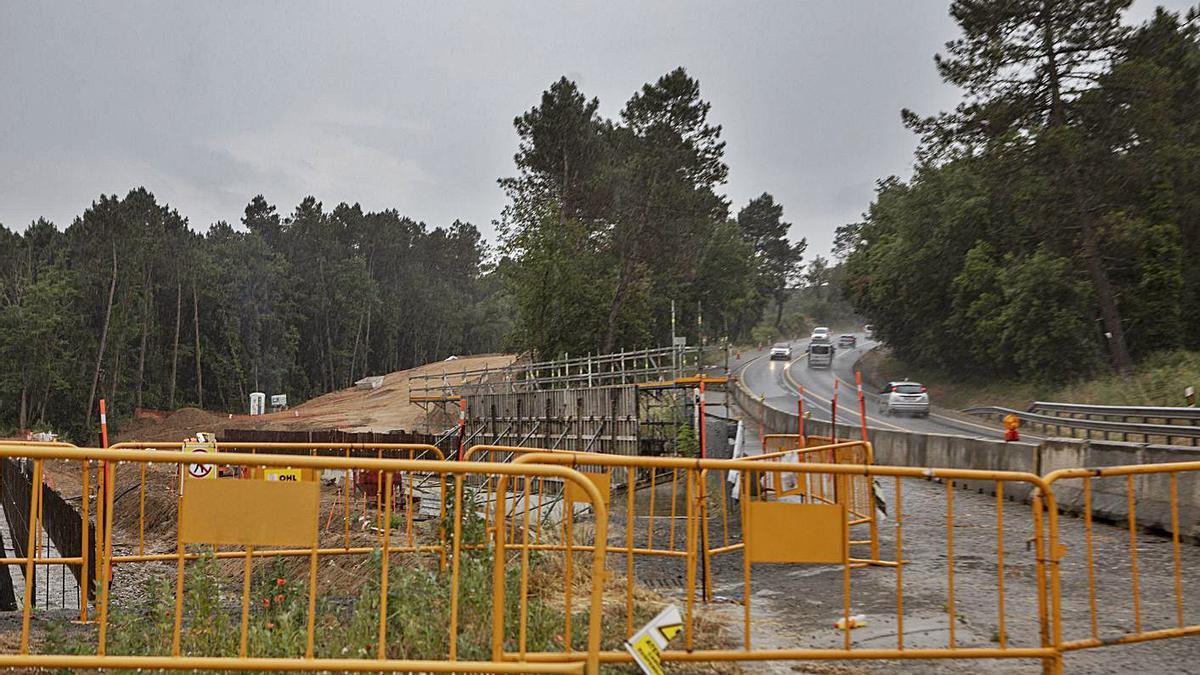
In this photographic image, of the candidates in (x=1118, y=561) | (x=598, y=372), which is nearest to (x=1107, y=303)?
(x=598, y=372)

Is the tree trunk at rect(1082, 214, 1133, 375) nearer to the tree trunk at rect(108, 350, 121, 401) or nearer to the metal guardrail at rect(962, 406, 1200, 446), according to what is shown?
the metal guardrail at rect(962, 406, 1200, 446)

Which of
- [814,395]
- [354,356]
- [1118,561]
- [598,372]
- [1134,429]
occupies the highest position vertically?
[354,356]

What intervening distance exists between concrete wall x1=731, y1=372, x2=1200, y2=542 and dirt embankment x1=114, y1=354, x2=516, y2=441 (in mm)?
32641

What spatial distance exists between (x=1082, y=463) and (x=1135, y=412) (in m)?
13.8

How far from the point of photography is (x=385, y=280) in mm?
118375

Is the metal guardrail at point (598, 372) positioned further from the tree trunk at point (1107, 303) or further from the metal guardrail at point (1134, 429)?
the tree trunk at point (1107, 303)

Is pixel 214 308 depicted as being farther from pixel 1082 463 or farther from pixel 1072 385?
pixel 1082 463

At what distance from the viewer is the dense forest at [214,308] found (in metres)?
80.1

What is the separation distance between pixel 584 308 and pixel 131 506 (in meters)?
38.4

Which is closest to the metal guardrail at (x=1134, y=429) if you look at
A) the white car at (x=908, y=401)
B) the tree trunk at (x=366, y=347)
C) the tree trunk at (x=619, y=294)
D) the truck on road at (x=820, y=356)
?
the white car at (x=908, y=401)

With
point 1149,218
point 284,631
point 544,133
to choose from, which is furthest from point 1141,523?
point 544,133

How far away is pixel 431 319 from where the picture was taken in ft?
388

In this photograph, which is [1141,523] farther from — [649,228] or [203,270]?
[203,270]

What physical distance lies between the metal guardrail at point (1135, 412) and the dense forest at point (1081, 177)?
10.9 metres
